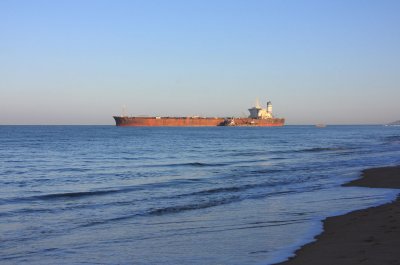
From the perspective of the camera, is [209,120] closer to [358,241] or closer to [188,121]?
[188,121]

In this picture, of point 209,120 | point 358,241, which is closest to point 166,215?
point 358,241

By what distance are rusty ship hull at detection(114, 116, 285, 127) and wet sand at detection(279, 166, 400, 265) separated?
496 ft

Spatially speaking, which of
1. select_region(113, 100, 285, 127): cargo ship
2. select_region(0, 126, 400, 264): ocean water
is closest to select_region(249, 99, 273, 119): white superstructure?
select_region(113, 100, 285, 127): cargo ship

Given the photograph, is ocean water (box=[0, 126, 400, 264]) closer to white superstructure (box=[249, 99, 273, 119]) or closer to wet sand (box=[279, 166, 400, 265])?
wet sand (box=[279, 166, 400, 265])

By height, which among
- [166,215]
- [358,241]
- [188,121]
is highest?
[188,121]

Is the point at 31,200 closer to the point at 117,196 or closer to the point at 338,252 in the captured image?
the point at 117,196

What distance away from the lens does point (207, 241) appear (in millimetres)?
9555

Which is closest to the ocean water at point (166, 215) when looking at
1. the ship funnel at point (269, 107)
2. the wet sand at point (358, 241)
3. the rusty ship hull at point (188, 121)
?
the wet sand at point (358, 241)

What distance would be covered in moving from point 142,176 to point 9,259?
15.6 m

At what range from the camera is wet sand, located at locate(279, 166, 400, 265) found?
7.36 m

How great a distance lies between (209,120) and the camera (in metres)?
184

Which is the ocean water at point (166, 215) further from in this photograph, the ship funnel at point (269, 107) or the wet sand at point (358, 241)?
the ship funnel at point (269, 107)

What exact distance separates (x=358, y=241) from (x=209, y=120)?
175 meters

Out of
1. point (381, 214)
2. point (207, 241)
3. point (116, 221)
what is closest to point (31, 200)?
point (116, 221)
